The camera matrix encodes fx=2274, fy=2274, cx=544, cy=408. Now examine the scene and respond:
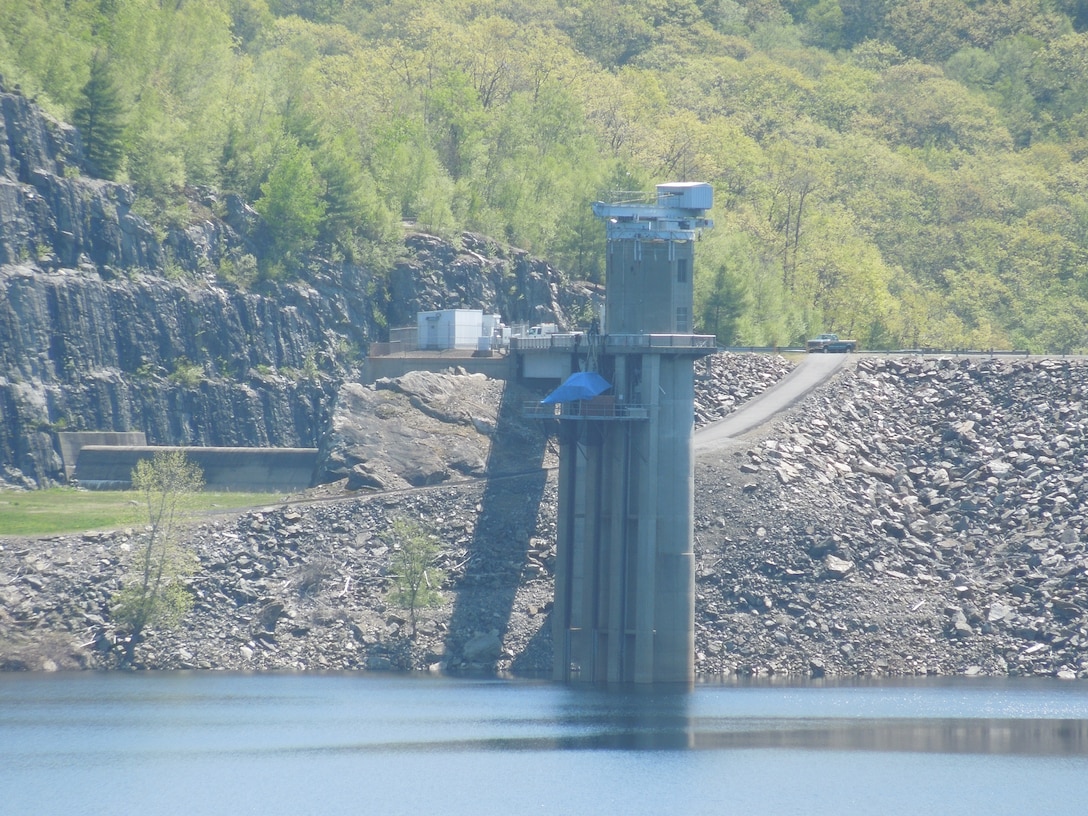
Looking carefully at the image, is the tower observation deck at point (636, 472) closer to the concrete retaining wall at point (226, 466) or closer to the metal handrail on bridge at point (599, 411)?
the metal handrail on bridge at point (599, 411)

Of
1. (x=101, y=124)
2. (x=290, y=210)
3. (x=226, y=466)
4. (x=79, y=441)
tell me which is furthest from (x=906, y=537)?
(x=101, y=124)

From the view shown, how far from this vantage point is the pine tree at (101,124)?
122875 mm

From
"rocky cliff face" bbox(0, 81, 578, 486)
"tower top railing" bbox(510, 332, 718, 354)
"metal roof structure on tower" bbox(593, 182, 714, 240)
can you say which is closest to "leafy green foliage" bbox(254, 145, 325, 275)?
"rocky cliff face" bbox(0, 81, 578, 486)

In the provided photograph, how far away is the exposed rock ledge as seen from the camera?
324 ft

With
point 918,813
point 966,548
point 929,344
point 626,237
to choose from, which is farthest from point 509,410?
point 929,344

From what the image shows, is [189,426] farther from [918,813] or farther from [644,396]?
[918,813]

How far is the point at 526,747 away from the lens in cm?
8062

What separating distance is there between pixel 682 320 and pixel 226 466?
2704 cm

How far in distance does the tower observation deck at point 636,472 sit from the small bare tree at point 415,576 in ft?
18.9

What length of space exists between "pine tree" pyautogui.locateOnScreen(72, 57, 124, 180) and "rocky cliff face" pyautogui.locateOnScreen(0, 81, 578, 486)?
6.27 ft

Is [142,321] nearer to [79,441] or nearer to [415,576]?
[79,441]

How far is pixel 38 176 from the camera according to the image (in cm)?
11775

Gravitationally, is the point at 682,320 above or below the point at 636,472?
above

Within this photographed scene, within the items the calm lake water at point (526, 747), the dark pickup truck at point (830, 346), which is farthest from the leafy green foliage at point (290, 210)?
the calm lake water at point (526, 747)
